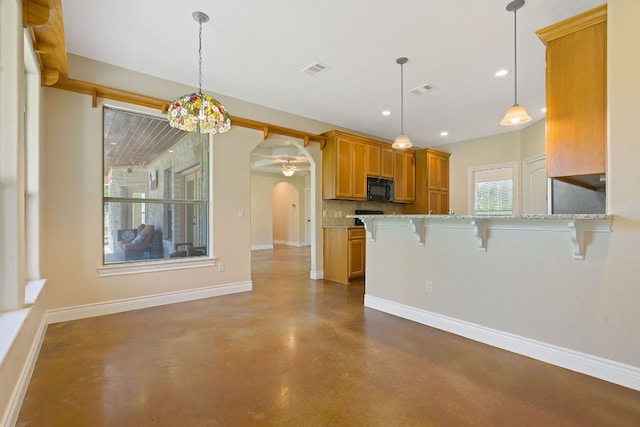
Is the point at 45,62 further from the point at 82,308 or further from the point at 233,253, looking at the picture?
the point at 233,253

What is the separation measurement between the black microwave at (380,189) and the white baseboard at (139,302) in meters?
2.90

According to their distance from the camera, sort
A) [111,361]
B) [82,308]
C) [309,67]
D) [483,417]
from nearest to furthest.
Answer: [483,417], [111,361], [82,308], [309,67]

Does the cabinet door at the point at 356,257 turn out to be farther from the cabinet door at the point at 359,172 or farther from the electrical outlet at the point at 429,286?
the electrical outlet at the point at 429,286

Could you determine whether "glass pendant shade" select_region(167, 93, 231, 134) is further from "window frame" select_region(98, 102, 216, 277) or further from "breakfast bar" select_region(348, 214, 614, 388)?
"breakfast bar" select_region(348, 214, 614, 388)

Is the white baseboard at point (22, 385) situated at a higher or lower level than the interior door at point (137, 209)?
lower

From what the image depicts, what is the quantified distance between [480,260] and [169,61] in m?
3.89

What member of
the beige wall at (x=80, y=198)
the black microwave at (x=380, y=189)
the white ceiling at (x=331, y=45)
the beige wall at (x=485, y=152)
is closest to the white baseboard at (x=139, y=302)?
the beige wall at (x=80, y=198)

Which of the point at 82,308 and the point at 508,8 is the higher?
the point at 508,8

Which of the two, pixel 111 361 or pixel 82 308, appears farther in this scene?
pixel 82 308

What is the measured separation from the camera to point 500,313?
102 inches

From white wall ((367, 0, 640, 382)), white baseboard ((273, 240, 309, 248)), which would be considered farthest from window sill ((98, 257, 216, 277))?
white baseboard ((273, 240, 309, 248))

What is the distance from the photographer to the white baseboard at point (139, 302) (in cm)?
320

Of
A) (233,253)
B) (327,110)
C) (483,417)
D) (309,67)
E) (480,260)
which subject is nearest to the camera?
(483,417)

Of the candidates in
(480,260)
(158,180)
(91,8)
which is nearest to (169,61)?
(91,8)
